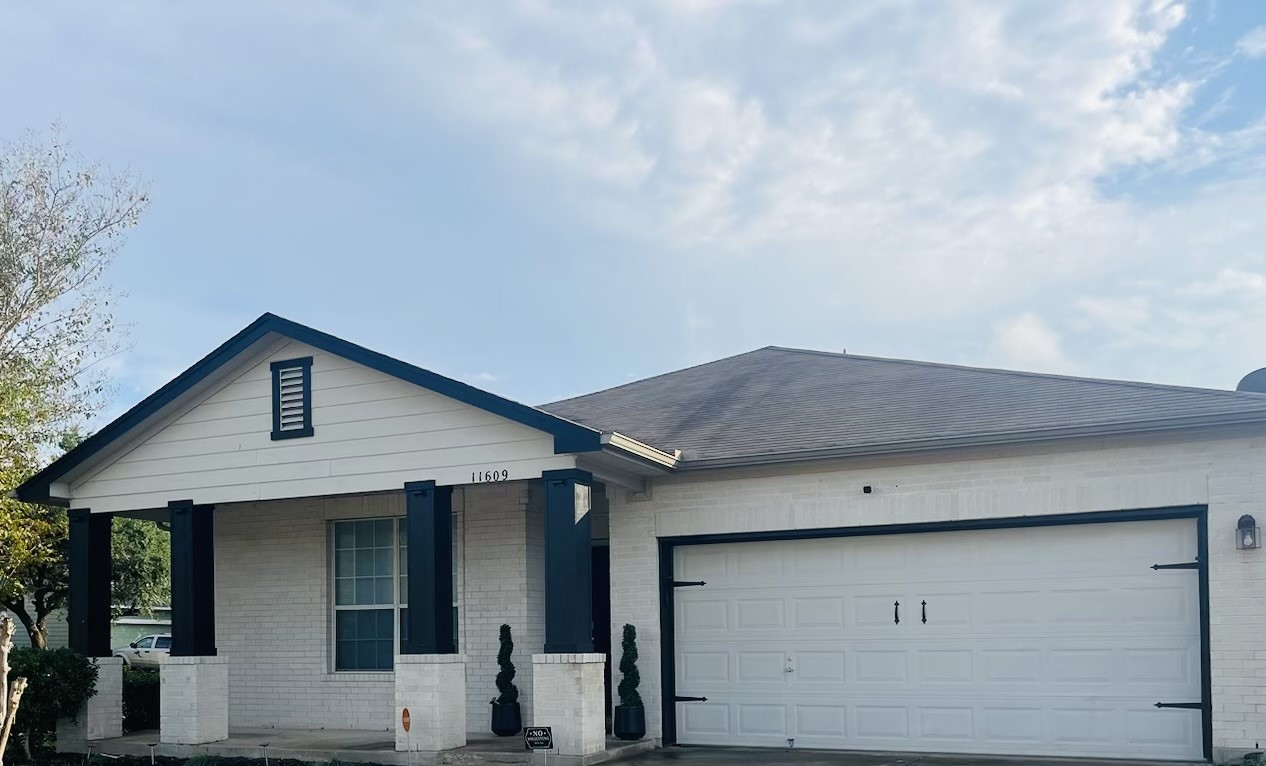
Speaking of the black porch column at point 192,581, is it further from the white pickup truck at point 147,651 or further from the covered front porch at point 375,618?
the white pickup truck at point 147,651

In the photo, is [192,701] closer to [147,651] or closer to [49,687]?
[49,687]

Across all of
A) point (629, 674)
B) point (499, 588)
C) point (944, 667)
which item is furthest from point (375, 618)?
point (944, 667)

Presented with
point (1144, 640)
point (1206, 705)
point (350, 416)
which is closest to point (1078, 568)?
point (1144, 640)

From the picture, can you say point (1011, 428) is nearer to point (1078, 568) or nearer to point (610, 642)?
point (1078, 568)

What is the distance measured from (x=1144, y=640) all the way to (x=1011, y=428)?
2236 millimetres

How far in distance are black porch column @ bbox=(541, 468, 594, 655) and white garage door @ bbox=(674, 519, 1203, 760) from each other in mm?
1959

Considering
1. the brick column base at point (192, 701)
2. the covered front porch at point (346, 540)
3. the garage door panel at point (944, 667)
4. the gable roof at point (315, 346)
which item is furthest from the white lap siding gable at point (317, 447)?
the garage door panel at point (944, 667)

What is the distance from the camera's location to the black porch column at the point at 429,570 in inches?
506

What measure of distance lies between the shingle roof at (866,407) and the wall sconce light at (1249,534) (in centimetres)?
93

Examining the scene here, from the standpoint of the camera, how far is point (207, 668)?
14.3 metres

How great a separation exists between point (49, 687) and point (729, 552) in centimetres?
777

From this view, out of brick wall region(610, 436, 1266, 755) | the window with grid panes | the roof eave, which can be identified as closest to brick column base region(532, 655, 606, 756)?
brick wall region(610, 436, 1266, 755)

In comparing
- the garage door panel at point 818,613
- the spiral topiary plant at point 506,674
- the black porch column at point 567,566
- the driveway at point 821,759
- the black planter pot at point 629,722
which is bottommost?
the driveway at point 821,759

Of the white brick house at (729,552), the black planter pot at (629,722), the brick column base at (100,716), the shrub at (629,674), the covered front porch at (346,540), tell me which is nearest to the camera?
the white brick house at (729,552)
